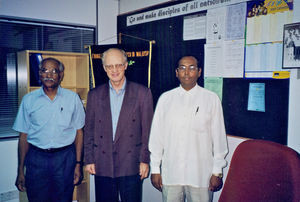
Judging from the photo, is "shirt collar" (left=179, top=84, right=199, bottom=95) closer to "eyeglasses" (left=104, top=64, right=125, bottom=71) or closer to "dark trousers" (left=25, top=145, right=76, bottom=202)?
"eyeglasses" (left=104, top=64, right=125, bottom=71)

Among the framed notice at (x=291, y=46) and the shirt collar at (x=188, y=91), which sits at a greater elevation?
the framed notice at (x=291, y=46)

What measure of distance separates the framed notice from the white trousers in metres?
1.17

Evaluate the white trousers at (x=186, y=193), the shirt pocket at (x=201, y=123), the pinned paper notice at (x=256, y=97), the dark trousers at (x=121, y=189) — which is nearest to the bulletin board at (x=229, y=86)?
the pinned paper notice at (x=256, y=97)

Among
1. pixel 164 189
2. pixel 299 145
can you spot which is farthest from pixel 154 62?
pixel 299 145

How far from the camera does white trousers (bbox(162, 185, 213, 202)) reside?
6.41 ft

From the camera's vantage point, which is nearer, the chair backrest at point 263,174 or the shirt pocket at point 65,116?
the chair backrest at point 263,174

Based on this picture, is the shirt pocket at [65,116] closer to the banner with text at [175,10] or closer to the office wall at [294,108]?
the banner with text at [175,10]

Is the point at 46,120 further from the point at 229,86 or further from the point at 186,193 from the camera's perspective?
the point at 229,86

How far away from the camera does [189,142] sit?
1.95 metres

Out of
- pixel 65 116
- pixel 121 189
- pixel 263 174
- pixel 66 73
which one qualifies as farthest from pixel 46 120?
pixel 263 174

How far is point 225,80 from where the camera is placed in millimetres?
2357

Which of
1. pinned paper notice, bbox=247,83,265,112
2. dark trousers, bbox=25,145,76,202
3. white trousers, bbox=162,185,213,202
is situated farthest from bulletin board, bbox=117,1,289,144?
dark trousers, bbox=25,145,76,202

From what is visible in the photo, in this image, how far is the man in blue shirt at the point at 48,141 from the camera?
2293mm

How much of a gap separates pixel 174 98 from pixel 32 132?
135 centimetres
